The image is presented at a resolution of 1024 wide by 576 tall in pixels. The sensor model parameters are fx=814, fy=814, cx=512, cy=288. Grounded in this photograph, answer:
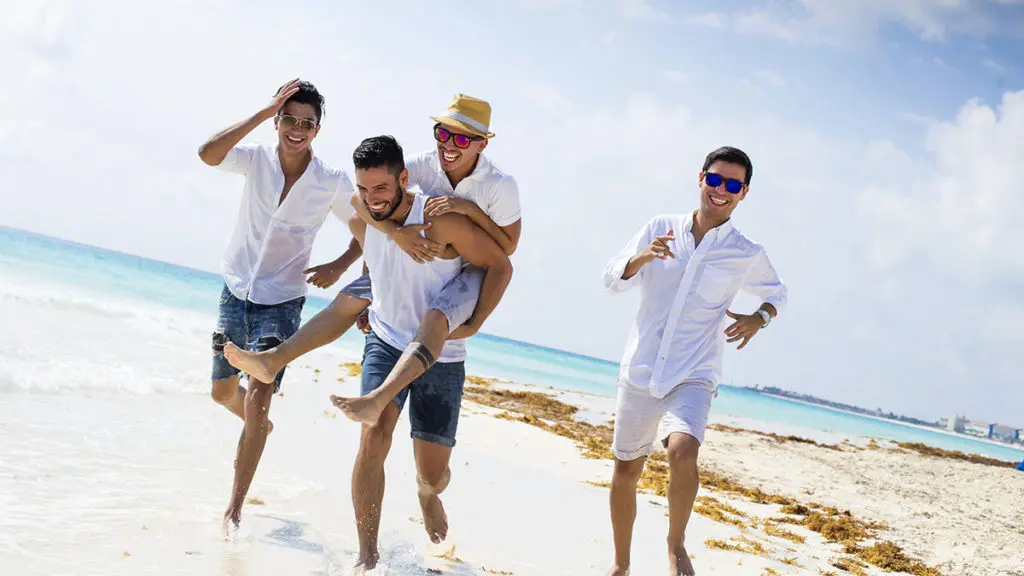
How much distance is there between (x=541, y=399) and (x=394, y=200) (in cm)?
1575

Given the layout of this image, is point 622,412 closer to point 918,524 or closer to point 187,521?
point 187,521

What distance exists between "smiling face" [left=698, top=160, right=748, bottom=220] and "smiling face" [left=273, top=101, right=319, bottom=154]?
241cm

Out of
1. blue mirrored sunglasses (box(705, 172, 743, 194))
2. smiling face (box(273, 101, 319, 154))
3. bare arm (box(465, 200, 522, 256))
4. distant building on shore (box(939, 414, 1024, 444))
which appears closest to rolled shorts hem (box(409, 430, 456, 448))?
bare arm (box(465, 200, 522, 256))

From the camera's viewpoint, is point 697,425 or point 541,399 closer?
point 697,425

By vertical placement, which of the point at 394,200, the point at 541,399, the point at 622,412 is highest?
the point at 394,200

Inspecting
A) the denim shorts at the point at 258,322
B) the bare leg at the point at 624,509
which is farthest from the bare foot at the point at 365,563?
the bare leg at the point at 624,509

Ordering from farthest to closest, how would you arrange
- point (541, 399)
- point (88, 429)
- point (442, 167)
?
point (541, 399), point (88, 429), point (442, 167)

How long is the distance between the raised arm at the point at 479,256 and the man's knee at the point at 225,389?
6.00 ft

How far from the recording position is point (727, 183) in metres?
4.79

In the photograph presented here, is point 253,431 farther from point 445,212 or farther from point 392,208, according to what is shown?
point 445,212

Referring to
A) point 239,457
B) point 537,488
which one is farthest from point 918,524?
point 239,457

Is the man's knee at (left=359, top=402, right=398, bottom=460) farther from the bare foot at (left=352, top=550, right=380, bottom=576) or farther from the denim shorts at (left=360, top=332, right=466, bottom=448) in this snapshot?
the bare foot at (left=352, top=550, right=380, bottom=576)

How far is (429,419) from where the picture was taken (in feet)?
15.0

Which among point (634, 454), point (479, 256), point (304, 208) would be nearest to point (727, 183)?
point (479, 256)
